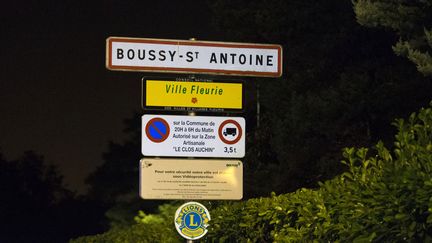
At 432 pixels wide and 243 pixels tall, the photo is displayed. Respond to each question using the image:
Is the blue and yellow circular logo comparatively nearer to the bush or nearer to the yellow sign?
the yellow sign

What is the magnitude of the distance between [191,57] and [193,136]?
2.89 feet

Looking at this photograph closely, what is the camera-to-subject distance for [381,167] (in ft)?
24.2

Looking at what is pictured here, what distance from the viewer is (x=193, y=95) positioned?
13.4 meters

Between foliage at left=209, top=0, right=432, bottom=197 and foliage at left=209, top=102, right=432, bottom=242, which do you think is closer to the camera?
foliage at left=209, top=102, right=432, bottom=242

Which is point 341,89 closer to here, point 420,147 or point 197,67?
point 197,67

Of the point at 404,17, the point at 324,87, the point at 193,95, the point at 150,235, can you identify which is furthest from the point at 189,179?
the point at 324,87

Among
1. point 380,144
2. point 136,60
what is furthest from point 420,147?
point 136,60

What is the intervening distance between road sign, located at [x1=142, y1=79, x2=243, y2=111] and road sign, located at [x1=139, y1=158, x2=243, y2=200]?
1.98 ft

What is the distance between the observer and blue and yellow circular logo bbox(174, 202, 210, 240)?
12844mm

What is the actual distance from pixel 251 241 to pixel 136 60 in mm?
3328

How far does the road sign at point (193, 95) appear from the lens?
1329 cm

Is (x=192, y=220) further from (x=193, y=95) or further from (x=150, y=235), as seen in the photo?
(x=150, y=235)

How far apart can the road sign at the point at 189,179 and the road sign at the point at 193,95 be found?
1.98 ft

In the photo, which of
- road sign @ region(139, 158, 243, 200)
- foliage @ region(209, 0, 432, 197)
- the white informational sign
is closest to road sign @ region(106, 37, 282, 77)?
the white informational sign
